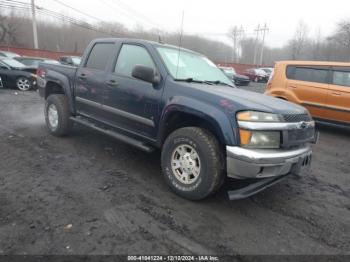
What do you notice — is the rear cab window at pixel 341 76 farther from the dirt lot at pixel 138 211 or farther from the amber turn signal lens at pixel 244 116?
the amber turn signal lens at pixel 244 116

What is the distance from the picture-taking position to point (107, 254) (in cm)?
258

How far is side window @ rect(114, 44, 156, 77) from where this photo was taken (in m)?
4.37

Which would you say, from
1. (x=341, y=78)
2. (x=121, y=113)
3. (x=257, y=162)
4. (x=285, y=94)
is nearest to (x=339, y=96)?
(x=341, y=78)

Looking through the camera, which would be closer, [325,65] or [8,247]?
[8,247]

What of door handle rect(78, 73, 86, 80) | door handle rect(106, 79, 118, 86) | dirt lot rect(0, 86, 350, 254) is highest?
door handle rect(78, 73, 86, 80)

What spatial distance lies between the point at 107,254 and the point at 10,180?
2032mm

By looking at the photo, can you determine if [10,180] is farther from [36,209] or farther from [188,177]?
[188,177]

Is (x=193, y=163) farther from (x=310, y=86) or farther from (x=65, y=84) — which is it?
(x=310, y=86)

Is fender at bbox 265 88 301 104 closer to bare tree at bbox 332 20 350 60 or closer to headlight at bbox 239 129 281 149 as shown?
headlight at bbox 239 129 281 149

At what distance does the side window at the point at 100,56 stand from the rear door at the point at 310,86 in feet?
17.5

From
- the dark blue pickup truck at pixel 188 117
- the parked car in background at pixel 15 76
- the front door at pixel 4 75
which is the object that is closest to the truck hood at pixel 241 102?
the dark blue pickup truck at pixel 188 117

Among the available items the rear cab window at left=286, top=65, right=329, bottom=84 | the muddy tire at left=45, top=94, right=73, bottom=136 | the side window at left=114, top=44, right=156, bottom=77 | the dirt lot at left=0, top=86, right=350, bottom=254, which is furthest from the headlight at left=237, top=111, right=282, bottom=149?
the rear cab window at left=286, top=65, right=329, bottom=84

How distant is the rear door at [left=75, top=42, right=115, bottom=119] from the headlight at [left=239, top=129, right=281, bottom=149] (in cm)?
245

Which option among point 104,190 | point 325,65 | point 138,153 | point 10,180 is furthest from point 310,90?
point 10,180
